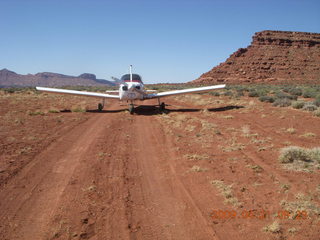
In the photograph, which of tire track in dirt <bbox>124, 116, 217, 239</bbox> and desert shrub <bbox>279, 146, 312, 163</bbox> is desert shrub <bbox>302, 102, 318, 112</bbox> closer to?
desert shrub <bbox>279, 146, 312, 163</bbox>

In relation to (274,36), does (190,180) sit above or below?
below

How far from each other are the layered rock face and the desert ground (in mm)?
77346

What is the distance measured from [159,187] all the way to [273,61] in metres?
94.5

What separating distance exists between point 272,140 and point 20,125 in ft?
36.8

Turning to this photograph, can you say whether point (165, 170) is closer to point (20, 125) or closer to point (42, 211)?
point (42, 211)

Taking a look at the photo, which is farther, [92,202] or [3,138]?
[3,138]

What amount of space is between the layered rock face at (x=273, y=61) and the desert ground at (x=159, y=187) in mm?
77346

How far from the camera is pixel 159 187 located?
4.99 metres

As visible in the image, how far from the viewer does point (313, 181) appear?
492 cm

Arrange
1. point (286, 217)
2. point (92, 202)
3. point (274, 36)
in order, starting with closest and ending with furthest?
1. point (286, 217)
2. point (92, 202)
3. point (274, 36)

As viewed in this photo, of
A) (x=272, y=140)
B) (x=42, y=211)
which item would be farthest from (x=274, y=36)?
(x=42, y=211)

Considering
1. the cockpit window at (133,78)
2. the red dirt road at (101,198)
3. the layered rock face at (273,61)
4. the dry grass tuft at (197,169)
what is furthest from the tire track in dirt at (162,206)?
the layered rock face at (273,61)

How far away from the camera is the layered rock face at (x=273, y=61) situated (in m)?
80.1

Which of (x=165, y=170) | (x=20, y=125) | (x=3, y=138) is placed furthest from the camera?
(x=20, y=125)
